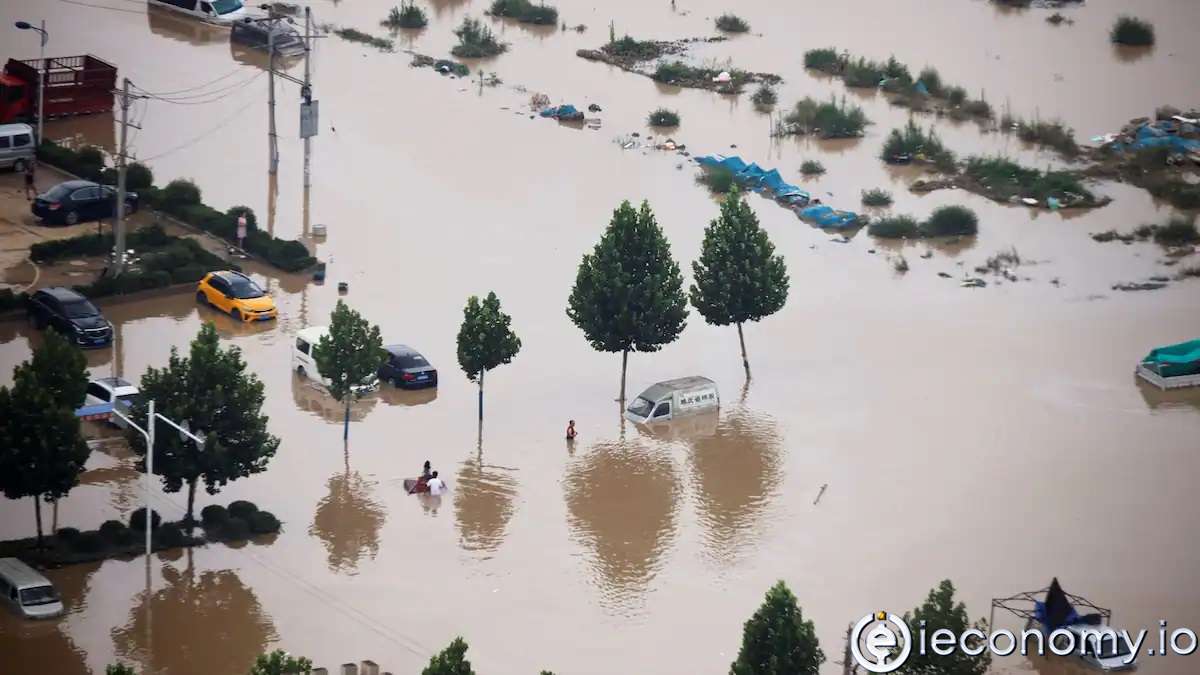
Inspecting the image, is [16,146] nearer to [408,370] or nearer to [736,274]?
[408,370]

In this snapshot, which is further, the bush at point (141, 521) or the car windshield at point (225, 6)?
the car windshield at point (225, 6)

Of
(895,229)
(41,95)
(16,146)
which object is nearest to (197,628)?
(16,146)

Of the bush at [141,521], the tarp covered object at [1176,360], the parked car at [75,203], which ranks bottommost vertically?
the parked car at [75,203]

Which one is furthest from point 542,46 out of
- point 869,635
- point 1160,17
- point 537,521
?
point 869,635

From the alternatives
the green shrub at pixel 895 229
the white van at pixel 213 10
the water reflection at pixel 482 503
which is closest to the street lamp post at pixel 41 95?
the white van at pixel 213 10

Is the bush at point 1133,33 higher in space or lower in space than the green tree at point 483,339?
lower

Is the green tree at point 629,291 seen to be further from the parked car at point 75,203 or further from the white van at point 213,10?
the white van at point 213,10

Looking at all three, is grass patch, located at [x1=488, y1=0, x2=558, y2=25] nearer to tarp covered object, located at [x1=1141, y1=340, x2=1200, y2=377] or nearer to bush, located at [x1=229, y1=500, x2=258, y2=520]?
tarp covered object, located at [x1=1141, y1=340, x2=1200, y2=377]
